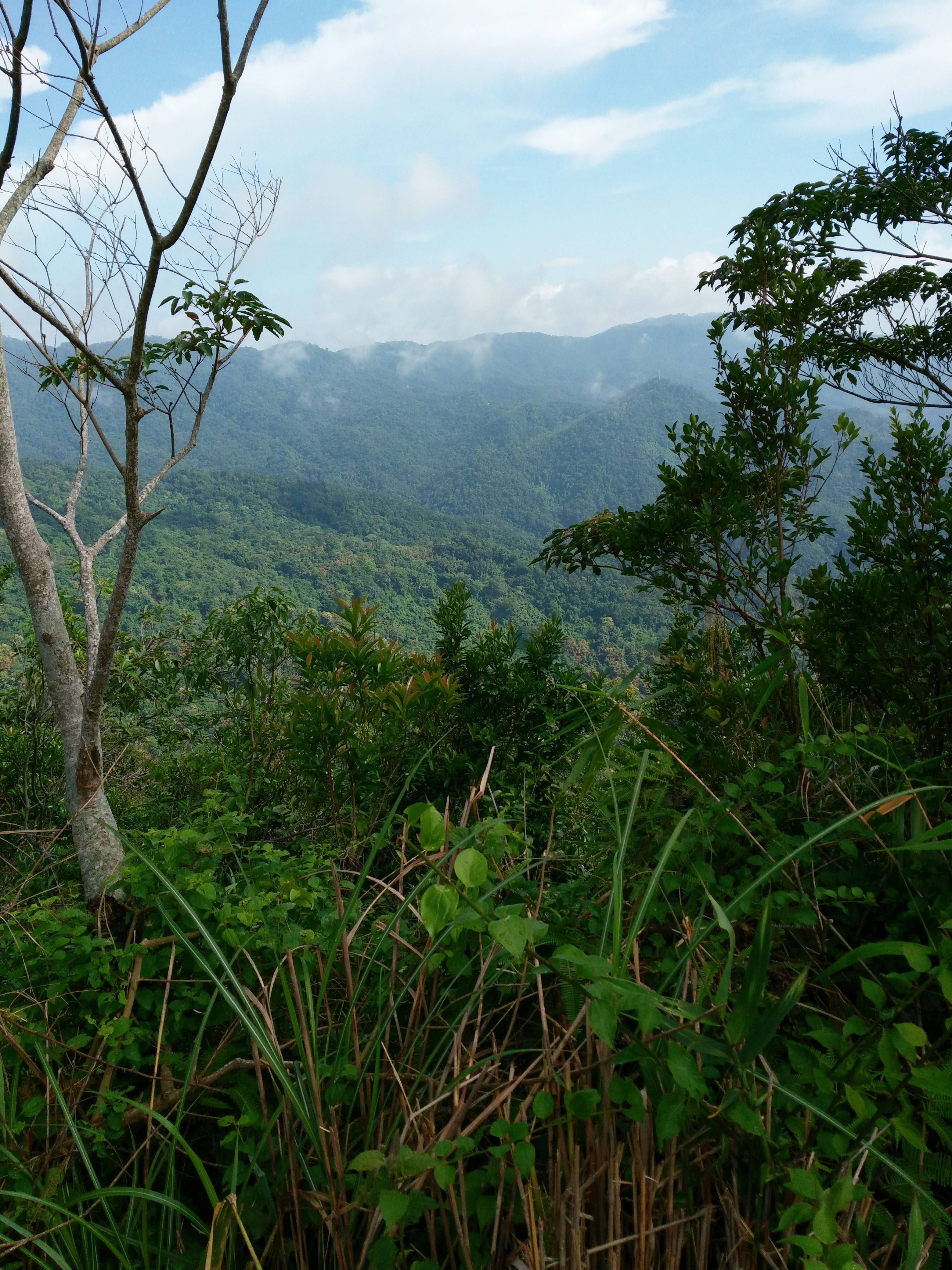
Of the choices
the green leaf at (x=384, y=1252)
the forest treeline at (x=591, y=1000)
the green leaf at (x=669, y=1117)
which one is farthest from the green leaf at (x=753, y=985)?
the green leaf at (x=384, y=1252)

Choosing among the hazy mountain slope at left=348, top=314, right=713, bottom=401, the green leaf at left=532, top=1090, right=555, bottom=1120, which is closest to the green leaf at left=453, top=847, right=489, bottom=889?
the green leaf at left=532, top=1090, right=555, bottom=1120

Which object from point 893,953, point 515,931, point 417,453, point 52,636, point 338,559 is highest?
point 417,453

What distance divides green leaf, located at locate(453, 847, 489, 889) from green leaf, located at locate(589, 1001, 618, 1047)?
0.18 meters

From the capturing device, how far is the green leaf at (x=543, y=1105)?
31.7 inches

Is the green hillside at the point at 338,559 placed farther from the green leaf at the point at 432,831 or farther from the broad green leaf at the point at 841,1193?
the broad green leaf at the point at 841,1193

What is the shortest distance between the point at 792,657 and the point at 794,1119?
89 cm

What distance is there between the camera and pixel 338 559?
168ft

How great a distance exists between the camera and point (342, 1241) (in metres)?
0.84

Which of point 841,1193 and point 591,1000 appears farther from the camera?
point 591,1000

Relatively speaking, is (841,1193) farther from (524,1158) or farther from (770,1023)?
(524,1158)

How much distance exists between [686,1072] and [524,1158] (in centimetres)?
21

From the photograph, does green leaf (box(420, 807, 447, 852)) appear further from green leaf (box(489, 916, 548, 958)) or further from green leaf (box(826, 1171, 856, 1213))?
green leaf (box(826, 1171, 856, 1213))

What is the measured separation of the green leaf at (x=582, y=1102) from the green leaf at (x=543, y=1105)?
0.02 metres

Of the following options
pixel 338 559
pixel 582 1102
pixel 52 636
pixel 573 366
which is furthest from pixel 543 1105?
A: pixel 573 366
